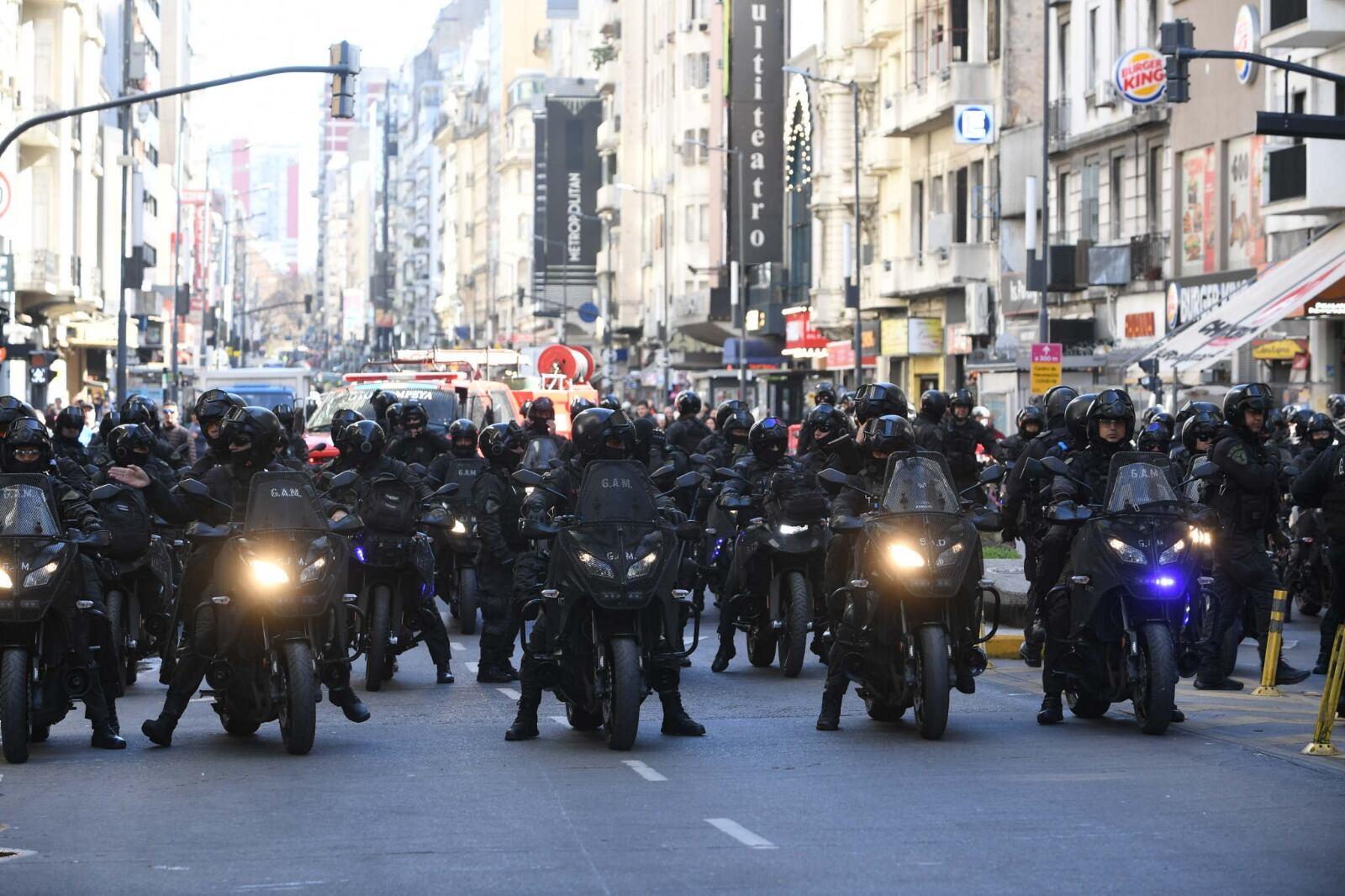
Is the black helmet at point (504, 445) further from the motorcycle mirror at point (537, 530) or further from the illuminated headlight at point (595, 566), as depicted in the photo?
the illuminated headlight at point (595, 566)

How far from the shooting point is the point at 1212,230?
3847 cm

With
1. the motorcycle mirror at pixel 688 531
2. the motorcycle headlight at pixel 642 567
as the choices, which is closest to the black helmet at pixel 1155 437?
the motorcycle mirror at pixel 688 531

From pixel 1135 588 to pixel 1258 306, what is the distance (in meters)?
21.6

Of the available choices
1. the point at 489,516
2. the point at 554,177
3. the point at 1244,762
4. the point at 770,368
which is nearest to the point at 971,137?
the point at 770,368

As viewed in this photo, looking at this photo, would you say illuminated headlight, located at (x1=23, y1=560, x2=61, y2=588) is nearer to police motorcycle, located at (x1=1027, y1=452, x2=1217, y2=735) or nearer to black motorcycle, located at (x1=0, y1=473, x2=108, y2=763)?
black motorcycle, located at (x1=0, y1=473, x2=108, y2=763)

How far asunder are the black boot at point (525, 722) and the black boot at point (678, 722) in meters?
0.63

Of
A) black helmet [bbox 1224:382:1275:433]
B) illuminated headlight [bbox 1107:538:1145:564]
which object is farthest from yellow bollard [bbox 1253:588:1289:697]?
illuminated headlight [bbox 1107:538:1145:564]

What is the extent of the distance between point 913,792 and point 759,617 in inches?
216

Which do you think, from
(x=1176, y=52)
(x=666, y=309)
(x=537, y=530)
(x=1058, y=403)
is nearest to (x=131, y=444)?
(x=537, y=530)

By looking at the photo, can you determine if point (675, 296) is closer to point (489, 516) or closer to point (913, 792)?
point (489, 516)

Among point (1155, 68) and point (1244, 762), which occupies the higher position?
point (1155, 68)

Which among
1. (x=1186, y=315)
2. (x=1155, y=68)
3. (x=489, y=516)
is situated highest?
(x=1155, y=68)

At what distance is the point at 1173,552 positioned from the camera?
1195 centimetres

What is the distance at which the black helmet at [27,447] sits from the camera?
11820mm
